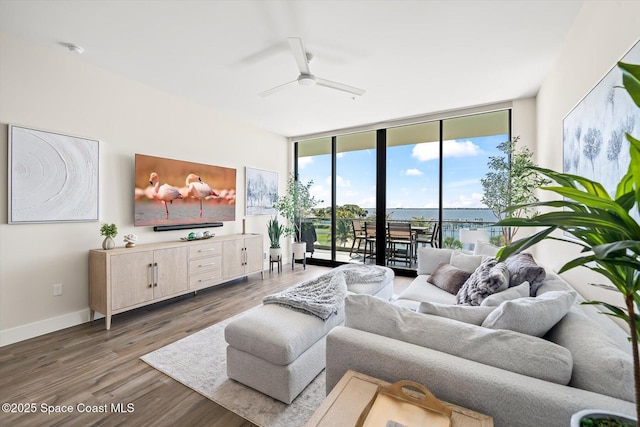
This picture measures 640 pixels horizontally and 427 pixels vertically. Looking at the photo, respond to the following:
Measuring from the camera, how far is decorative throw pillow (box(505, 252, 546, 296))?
1.92m

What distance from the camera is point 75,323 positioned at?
2840mm

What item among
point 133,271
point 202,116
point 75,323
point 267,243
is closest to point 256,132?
point 202,116

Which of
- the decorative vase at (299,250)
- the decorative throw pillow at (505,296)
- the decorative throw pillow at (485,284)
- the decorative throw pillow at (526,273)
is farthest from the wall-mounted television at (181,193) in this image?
the decorative throw pillow at (526,273)

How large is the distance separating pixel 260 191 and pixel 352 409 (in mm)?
4577

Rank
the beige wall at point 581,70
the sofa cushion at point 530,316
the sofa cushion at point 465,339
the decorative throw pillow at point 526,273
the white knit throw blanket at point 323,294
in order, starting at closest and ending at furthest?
1. the sofa cushion at point 465,339
2. the sofa cushion at point 530,316
3. the beige wall at point 581,70
4. the decorative throw pillow at point 526,273
5. the white knit throw blanket at point 323,294

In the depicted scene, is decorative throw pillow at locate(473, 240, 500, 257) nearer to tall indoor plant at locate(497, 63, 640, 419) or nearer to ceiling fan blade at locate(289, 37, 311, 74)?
tall indoor plant at locate(497, 63, 640, 419)

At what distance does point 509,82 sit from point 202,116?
4262mm

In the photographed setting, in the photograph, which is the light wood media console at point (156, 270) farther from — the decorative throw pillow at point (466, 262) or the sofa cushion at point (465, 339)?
the decorative throw pillow at point (466, 262)

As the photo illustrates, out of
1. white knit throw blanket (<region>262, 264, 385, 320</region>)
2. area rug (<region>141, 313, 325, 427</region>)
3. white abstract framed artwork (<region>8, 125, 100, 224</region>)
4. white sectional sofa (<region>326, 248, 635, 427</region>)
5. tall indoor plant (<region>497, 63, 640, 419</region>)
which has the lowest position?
area rug (<region>141, 313, 325, 427</region>)

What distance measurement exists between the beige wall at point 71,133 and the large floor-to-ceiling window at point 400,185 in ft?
9.76

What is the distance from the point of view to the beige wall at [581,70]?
60.1 inches

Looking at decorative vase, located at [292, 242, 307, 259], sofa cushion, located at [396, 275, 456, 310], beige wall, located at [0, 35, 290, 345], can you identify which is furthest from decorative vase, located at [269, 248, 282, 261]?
sofa cushion, located at [396, 275, 456, 310]

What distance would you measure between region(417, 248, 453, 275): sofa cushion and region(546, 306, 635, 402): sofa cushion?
2.11m

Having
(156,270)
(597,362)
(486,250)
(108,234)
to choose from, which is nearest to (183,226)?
(156,270)
